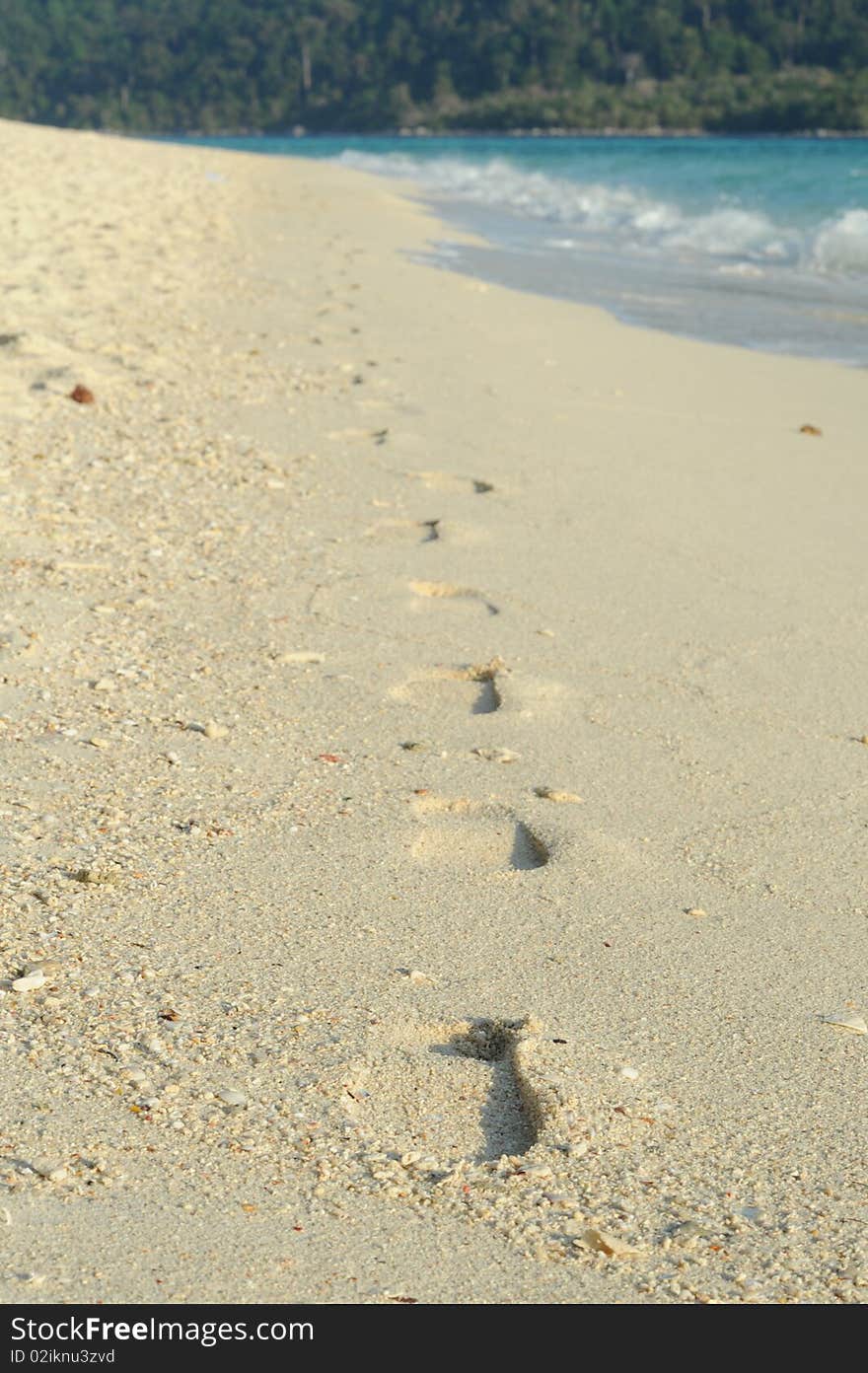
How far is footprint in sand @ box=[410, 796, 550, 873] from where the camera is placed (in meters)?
2.04

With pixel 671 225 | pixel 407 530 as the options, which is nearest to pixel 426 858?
pixel 407 530

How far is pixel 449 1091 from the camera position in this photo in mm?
1558

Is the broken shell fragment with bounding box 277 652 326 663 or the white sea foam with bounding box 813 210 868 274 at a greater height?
the white sea foam with bounding box 813 210 868 274

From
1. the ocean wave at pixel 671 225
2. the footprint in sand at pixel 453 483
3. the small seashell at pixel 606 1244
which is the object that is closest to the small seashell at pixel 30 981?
the small seashell at pixel 606 1244

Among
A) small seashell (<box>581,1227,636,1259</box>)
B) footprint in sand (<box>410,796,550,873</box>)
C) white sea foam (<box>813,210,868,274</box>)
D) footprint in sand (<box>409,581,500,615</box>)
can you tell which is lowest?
small seashell (<box>581,1227,636,1259</box>)

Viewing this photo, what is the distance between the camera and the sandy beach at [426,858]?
1346 millimetres

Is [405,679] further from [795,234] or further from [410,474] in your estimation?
[795,234]

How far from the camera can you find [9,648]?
2584mm

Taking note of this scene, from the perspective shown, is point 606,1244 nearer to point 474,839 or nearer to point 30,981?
point 30,981

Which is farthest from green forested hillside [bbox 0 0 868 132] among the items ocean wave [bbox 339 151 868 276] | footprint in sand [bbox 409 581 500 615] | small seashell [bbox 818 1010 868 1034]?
small seashell [bbox 818 1010 868 1034]

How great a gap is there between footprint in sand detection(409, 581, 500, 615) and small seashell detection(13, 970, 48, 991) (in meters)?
1.55

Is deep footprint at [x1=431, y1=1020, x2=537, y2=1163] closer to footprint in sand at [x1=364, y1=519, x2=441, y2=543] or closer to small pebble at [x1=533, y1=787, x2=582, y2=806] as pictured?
small pebble at [x1=533, y1=787, x2=582, y2=806]

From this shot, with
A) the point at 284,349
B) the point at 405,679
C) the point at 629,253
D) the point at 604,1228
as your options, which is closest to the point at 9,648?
the point at 405,679

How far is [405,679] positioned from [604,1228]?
4.62ft
